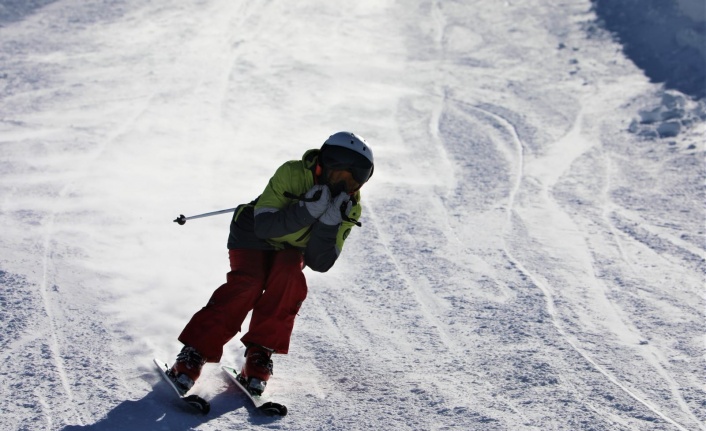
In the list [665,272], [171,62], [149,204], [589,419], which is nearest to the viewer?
[589,419]

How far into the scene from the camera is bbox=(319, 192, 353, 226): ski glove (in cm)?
498

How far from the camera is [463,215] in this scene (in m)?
9.32

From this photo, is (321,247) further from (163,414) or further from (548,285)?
(548,285)

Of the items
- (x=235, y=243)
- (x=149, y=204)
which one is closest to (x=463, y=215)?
(x=149, y=204)

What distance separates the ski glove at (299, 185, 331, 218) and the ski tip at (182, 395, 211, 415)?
1.15 metres

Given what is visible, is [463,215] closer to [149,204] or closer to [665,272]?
[665,272]

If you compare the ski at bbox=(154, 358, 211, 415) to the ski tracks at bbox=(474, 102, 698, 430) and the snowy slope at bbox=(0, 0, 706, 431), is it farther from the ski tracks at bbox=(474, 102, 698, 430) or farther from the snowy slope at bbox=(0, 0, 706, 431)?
the ski tracks at bbox=(474, 102, 698, 430)

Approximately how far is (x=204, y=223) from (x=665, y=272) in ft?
13.9

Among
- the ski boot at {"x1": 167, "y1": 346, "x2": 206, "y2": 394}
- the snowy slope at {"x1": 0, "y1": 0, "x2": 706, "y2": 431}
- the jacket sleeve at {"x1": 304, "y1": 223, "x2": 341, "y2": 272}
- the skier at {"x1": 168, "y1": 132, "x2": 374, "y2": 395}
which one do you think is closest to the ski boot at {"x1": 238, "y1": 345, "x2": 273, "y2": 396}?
the skier at {"x1": 168, "y1": 132, "x2": 374, "y2": 395}

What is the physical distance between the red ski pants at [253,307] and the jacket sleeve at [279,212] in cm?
22

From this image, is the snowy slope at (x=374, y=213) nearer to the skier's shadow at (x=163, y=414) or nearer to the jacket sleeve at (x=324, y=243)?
the skier's shadow at (x=163, y=414)

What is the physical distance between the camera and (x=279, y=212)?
5066mm

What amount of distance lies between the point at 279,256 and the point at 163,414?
1137mm

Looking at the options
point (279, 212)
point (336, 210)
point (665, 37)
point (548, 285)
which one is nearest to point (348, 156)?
point (336, 210)
